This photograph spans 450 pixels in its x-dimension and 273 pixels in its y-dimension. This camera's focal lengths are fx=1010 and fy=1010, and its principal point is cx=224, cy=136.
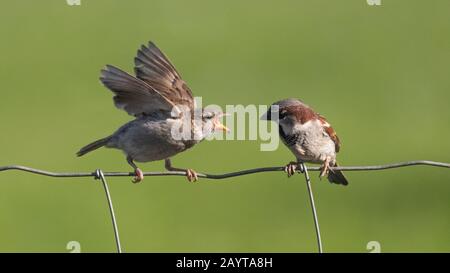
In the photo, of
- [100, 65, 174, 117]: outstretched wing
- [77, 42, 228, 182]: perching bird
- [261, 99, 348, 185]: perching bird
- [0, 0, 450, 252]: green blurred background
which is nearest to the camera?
[100, 65, 174, 117]: outstretched wing

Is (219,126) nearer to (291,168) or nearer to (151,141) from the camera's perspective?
(151,141)

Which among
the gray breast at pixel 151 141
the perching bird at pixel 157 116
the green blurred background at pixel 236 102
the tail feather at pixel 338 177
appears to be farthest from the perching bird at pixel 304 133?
the green blurred background at pixel 236 102

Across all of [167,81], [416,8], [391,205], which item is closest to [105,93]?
[391,205]

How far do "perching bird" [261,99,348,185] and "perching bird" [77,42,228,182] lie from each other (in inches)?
17.8

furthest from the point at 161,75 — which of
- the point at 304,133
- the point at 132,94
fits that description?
the point at 304,133

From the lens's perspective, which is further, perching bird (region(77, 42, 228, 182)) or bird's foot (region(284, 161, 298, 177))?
perching bird (region(77, 42, 228, 182))

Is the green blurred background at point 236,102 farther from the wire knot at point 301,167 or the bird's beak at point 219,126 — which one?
the wire knot at point 301,167

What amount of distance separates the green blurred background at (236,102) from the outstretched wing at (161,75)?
128 inches

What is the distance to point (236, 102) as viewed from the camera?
14.4m

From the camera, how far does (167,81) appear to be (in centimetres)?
715

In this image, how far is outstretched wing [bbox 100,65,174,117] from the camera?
654cm

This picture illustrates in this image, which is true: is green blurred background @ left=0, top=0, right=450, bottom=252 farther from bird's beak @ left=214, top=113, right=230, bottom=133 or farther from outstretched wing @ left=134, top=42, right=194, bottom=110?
outstretched wing @ left=134, top=42, right=194, bottom=110

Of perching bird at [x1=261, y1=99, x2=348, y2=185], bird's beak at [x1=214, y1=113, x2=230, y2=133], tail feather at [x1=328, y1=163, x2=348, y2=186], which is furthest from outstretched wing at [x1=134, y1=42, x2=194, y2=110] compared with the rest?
tail feather at [x1=328, y1=163, x2=348, y2=186]

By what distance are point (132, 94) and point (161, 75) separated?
448 millimetres
